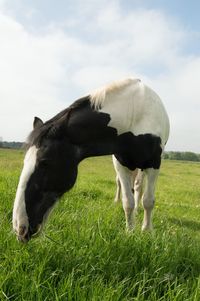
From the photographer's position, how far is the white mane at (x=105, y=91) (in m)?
4.59

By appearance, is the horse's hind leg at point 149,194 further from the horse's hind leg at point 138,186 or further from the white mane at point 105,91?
the horse's hind leg at point 138,186

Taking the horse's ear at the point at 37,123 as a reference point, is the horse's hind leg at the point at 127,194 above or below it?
below

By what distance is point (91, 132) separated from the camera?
445 centimetres

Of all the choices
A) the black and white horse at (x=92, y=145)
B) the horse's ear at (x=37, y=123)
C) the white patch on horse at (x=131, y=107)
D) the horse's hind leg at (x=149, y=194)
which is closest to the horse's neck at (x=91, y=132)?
the black and white horse at (x=92, y=145)

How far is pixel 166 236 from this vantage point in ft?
13.3

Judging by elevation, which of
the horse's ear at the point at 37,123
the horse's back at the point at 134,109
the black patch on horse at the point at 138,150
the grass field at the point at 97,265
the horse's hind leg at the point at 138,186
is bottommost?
the grass field at the point at 97,265

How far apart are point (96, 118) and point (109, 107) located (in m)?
0.33

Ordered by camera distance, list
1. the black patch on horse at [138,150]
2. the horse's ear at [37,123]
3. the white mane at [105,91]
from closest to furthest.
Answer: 1. the horse's ear at [37,123]
2. the white mane at [105,91]
3. the black patch on horse at [138,150]

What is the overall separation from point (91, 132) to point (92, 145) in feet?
0.55

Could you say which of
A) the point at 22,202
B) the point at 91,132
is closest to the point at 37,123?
the point at 91,132

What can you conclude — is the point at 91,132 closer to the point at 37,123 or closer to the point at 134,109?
the point at 37,123

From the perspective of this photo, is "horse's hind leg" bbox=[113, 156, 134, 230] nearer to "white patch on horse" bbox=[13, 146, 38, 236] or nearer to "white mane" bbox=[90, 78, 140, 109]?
"white mane" bbox=[90, 78, 140, 109]

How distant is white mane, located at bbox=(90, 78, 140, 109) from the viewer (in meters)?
4.59

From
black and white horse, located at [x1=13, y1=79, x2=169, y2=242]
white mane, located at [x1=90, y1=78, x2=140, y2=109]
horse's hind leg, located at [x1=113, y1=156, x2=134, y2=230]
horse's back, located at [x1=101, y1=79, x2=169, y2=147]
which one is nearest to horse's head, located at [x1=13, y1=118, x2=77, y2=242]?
black and white horse, located at [x1=13, y1=79, x2=169, y2=242]
